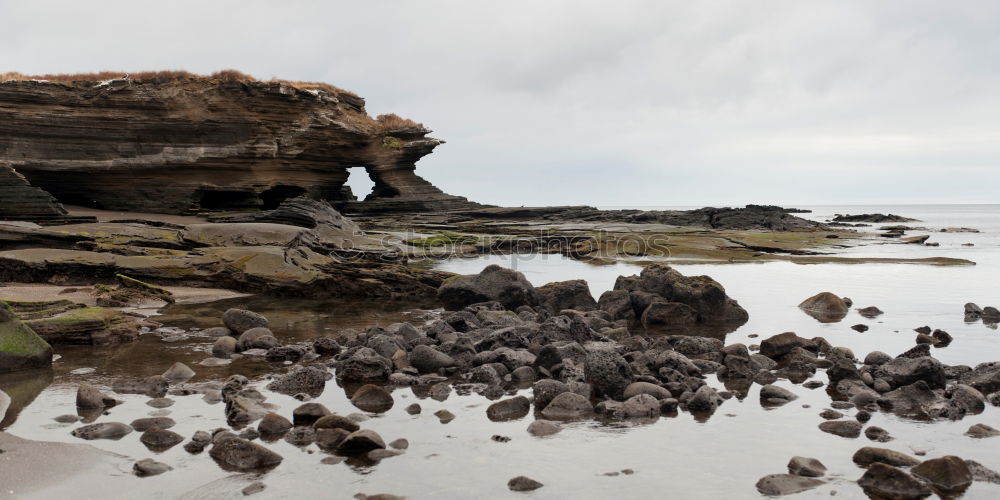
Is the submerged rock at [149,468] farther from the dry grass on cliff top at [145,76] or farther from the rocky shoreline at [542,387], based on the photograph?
the dry grass on cliff top at [145,76]

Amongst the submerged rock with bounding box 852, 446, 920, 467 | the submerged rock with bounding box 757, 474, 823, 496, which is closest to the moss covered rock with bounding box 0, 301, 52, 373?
the submerged rock with bounding box 757, 474, 823, 496

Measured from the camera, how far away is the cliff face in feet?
123

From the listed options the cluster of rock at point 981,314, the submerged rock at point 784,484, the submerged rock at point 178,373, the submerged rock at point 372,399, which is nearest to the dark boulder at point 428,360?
the submerged rock at point 372,399

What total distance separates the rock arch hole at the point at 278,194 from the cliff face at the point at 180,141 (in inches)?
2.8

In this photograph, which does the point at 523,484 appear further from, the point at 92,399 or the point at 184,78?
the point at 184,78

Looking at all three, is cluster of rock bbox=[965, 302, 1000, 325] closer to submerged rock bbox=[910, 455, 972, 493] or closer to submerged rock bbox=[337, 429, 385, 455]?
submerged rock bbox=[910, 455, 972, 493]

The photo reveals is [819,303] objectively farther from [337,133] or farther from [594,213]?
[594,213]

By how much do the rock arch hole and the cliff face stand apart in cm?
7

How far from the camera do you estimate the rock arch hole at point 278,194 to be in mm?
45844

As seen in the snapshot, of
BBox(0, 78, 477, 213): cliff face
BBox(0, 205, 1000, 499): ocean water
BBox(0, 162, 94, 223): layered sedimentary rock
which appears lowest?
BBox(0, 205, 1000, 499): ocean water

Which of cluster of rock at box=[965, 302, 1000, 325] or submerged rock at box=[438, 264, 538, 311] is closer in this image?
cluster of rock at box=[965, 302, 1000, 325]

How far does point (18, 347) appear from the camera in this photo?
9453 millimetres

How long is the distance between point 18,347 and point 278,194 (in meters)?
38.1

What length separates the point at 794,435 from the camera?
7.33 metres
